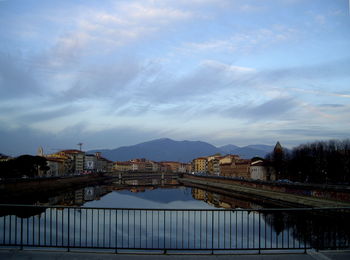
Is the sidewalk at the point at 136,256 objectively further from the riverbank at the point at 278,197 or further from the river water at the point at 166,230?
the riverbank at the point at 278,197

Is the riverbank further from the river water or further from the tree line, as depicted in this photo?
the tree line

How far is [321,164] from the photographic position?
192 ft

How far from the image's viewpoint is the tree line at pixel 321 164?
5488 centimetres

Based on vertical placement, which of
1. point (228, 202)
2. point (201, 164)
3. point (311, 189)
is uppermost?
point (311, 189)

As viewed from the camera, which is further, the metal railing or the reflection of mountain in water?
the reflection of mountain in water

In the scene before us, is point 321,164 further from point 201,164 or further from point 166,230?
point 201,164

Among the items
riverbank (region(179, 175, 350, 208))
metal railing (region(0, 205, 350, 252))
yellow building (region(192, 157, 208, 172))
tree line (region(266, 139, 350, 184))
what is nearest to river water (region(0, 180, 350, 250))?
metal railing (region(0, 205, 350, 252))

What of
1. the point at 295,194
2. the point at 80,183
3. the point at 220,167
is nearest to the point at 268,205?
the point at 295,194

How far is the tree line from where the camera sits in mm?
54875

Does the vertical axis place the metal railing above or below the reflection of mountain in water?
above

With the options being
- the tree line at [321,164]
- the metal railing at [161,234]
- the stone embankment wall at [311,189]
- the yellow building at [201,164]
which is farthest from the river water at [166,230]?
the yellow building at [201,164]

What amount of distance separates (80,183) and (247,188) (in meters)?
44.2

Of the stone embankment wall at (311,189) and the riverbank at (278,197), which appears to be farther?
the riverbank at (278,197)

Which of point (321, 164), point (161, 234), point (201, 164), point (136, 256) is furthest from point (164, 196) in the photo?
point (201, 164)
